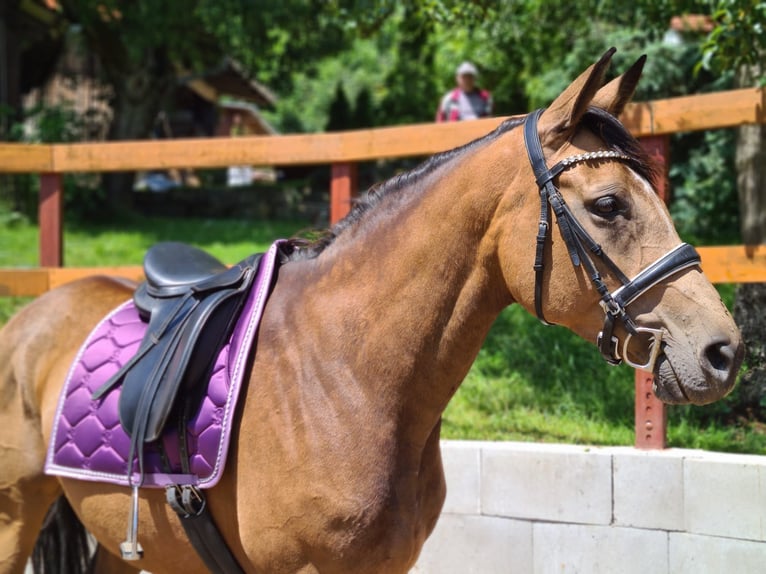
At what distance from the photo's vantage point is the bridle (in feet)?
6.81

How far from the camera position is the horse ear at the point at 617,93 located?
7.59 ft

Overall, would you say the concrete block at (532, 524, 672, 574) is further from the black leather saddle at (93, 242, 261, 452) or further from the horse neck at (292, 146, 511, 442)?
the black leather saddle at (93, 242, 261, 452)

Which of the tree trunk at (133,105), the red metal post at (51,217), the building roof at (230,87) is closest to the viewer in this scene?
the red metal post at (51,217)

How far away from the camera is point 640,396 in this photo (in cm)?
357

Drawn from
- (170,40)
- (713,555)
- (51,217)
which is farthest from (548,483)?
(170,40)

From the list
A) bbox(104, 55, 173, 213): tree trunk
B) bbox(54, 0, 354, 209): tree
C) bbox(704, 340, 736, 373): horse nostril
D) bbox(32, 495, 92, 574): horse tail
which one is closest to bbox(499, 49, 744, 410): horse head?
bbox(704, 340, 736, 373): horse nostril

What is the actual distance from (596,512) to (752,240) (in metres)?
2.40

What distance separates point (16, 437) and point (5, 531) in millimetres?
363

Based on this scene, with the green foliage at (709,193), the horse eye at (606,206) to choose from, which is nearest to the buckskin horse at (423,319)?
the horse eye at (606,206)

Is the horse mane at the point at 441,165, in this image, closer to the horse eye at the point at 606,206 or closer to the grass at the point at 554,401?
the horse eye at the point at 606,206

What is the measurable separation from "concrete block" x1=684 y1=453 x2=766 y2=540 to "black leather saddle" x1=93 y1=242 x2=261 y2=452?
1.95 meters

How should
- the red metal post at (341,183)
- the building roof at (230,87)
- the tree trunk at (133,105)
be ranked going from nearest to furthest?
the red metal post at (341,183) → the tree trunk at (133,105) → the building roof at (230,87)

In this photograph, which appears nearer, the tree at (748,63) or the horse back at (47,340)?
the horse back at (47,340)

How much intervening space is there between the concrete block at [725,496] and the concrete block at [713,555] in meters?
0.03
